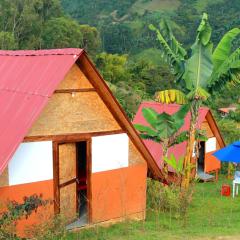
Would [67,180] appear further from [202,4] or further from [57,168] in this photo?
[202,4]

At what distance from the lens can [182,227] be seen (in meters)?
11.7

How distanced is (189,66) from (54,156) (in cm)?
568

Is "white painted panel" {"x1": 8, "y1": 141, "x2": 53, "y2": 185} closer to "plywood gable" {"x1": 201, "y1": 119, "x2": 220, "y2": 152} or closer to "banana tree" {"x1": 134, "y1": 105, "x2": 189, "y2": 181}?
"banana tree" {"x1": 134, "y1": 105, "x2": 189, "y2": 181}

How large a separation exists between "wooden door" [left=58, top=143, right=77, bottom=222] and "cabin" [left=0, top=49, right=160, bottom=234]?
0.02 metres

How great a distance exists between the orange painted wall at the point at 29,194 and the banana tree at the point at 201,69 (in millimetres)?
5227

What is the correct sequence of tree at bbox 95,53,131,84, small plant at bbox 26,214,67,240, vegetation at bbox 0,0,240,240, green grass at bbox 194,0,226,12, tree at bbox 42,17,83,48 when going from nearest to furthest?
1. small plant at bbox 26,214,67,240
2. vegetation at bbox 0,0,240,240
3. tree at bbox 95,53,131,84
4. tree at bbox 42,17,83,48
5. green grass at bbox 194,0,226,12

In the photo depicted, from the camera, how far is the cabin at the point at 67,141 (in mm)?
9438

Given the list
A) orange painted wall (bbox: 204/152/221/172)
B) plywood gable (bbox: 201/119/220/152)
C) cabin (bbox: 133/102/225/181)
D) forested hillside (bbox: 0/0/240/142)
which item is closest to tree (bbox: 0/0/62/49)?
forested hillside (bbox: 0/0/240/142)

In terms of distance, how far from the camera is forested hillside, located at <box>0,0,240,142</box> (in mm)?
49594

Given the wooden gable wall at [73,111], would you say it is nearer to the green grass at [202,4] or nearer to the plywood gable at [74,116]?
the plywood gable at [74,116]

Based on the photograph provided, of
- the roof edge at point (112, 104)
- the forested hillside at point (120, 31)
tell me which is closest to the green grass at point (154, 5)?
the forested hillside at point (120, 31)

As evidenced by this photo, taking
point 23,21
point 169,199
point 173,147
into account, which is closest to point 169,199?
point 169,199

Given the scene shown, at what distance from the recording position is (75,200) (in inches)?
433

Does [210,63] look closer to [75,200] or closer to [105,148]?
[105,148]
